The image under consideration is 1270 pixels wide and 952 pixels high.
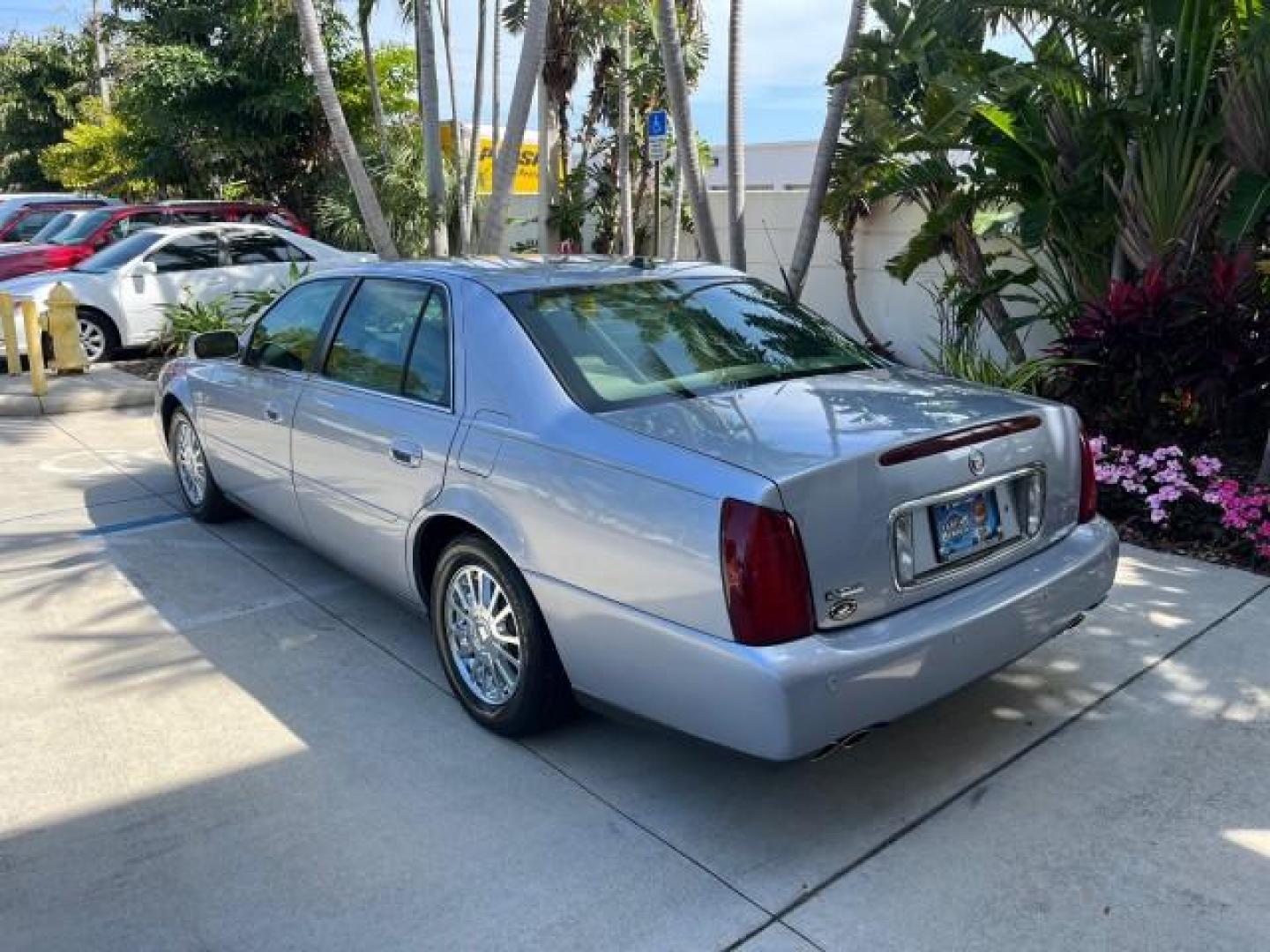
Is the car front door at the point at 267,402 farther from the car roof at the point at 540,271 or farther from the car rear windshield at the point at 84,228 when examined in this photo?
the car rear windshield at the point at 84,228

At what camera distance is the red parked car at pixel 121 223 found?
44.5 feet

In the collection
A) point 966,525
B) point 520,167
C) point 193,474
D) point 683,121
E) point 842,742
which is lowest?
point 842,742

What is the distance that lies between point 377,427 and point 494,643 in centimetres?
102

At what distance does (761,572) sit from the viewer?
9.12 feet

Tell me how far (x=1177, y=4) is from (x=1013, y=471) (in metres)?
4.70

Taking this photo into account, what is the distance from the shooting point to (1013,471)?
3367 millimetres

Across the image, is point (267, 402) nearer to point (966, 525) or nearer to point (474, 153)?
point (966, 525)

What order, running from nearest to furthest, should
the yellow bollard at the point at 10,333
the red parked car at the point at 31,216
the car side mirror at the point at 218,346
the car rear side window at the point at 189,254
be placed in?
the car side mirror at the point at 218,346 < the yellow bollard at the point at 10,333 < the car rear side window at the point at 189,254 < the red parked car at the point at 31,216

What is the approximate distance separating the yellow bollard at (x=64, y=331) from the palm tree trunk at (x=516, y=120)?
4.25 m

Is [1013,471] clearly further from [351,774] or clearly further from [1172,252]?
[1172,252]

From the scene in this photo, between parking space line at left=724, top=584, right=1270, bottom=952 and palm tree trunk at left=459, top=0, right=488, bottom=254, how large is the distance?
29.4 ft

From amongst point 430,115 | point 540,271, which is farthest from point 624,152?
point 540,271

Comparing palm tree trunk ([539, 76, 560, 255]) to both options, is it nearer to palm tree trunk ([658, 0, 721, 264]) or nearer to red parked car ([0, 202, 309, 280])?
red parked car ([0, 202, 309, 280])

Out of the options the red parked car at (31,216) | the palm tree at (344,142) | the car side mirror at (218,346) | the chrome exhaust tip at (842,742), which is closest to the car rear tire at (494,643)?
the chrome exhaust tip at (842,742)
